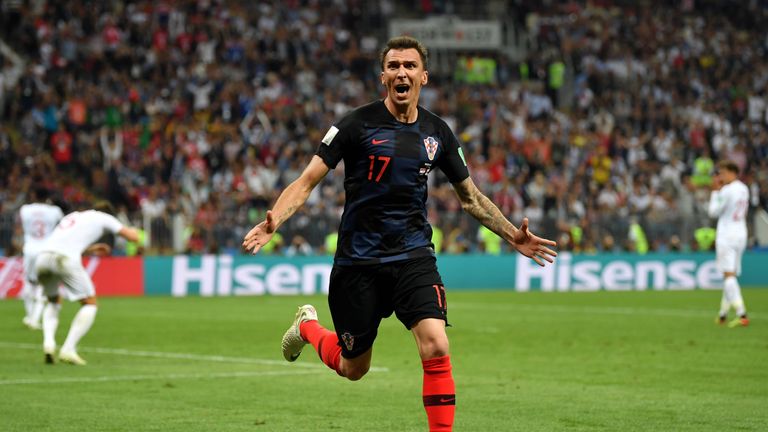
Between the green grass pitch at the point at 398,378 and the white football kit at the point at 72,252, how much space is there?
0.92 m

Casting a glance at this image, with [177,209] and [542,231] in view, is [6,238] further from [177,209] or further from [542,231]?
[542,231]

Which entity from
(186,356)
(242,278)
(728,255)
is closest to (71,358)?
(186,356)

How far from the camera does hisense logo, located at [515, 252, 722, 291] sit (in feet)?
105

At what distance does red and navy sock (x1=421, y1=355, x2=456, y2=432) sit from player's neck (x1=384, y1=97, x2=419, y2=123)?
1510 mm

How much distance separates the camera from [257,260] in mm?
30016

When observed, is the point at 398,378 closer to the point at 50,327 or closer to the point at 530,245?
the point at 50,327

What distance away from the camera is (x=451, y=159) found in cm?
850

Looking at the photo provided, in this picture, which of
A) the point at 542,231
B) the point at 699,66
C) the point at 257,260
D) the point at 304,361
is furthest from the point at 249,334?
the point at 699,66

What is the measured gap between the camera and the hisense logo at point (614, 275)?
32.0 m

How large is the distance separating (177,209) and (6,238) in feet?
13.2

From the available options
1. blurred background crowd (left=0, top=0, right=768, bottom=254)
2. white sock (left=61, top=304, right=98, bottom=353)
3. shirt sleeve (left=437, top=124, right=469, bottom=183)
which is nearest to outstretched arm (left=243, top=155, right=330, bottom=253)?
shirt sleeve (left=437, top=124, right=469, bottom=183)

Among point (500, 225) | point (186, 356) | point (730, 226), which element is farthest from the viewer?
point (730, 226)

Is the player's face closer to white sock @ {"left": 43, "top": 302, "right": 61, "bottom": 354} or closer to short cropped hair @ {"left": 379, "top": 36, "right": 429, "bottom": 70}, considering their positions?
short cropped hair @ {"left": 379, "top": 36, "right": 429, "bottom": 70}

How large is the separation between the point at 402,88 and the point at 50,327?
8404mm
